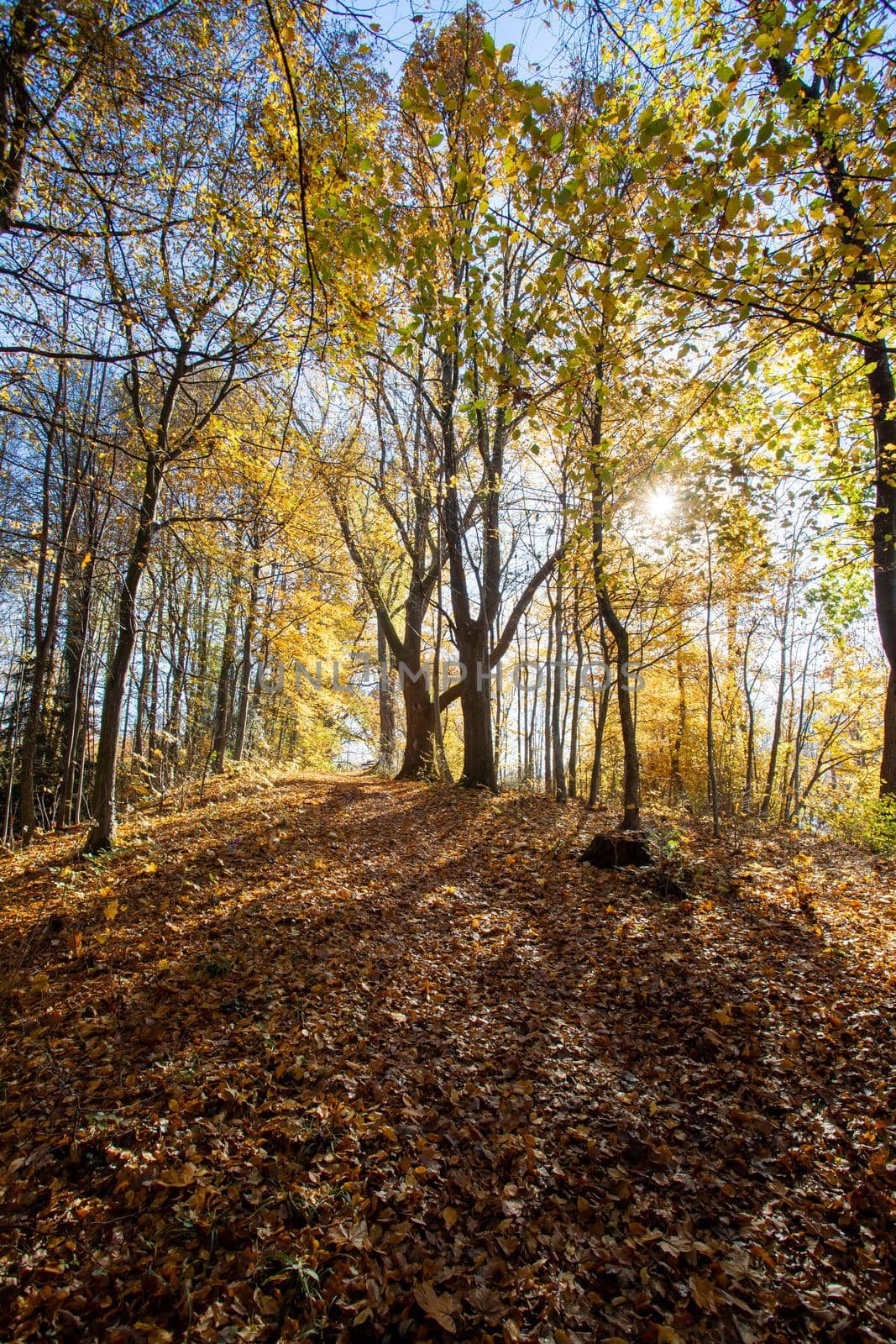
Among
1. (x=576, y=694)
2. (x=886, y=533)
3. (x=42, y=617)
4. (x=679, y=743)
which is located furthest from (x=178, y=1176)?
(x=679, y=743)

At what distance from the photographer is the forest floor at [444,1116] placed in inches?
86.6

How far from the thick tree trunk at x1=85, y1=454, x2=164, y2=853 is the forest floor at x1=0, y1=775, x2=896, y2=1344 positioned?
1.30m

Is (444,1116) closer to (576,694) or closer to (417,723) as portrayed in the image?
(576,694)

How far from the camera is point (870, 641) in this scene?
1794cm

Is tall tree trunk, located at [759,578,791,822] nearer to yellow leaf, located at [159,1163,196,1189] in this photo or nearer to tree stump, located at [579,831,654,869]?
tree stump, located at [579,831,654,869]

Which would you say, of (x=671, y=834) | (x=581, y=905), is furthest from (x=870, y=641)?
(x=581, y=905)

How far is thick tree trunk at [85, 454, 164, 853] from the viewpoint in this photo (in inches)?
282

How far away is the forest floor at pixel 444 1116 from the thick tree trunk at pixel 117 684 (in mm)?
1305

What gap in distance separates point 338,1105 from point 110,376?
12.8m

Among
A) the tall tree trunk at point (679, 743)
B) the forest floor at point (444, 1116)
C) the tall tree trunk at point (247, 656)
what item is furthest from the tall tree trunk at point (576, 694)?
the tall tree trunk at point (679, 743)

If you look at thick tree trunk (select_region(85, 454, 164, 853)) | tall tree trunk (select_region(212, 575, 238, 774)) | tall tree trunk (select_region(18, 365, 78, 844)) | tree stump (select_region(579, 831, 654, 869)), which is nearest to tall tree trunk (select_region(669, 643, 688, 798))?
tree stump (select_region(579, 831, 654, 869))

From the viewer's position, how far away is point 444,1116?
10.3 feet

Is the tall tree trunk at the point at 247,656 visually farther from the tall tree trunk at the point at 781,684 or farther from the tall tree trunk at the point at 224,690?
the tall tree trunk at the point at 781,684

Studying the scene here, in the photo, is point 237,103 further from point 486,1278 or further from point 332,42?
point 486,1278
